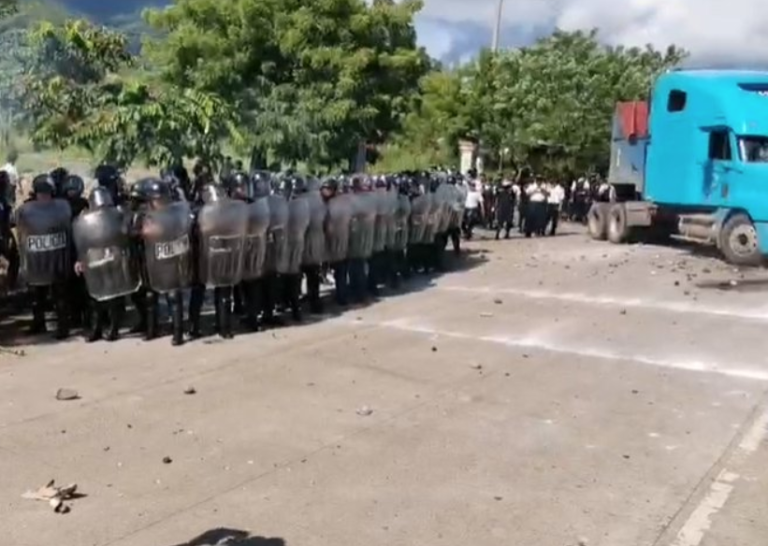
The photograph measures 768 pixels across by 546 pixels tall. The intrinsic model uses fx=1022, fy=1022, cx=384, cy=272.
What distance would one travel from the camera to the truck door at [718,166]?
19.7 m

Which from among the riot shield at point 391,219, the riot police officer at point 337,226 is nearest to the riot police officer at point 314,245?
the riot police officer at point 337,226

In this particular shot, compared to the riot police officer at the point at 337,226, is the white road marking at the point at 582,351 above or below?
below

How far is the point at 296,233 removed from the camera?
11.7 m

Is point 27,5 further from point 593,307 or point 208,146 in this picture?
point 593,307

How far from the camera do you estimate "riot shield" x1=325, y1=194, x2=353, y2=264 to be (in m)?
12.6

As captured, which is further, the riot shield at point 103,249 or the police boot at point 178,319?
the police boot at point 178,319

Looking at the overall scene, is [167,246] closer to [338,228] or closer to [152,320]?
[152,320]

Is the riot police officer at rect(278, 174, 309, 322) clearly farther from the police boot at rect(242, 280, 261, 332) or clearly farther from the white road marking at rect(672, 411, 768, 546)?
the white road marking at rect(672, 411, 768, 546)

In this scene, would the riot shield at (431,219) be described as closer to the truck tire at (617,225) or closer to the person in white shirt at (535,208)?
the truck tire at (617,225)

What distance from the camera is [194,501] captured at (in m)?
5.83

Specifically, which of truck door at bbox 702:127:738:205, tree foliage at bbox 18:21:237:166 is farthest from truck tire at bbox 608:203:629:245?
tree foliage at bbox 18:21:237:166

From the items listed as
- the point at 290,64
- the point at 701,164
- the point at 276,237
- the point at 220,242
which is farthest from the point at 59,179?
the point at 701,164

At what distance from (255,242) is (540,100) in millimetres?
25880

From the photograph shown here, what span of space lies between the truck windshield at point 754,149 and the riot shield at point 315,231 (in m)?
10.3
